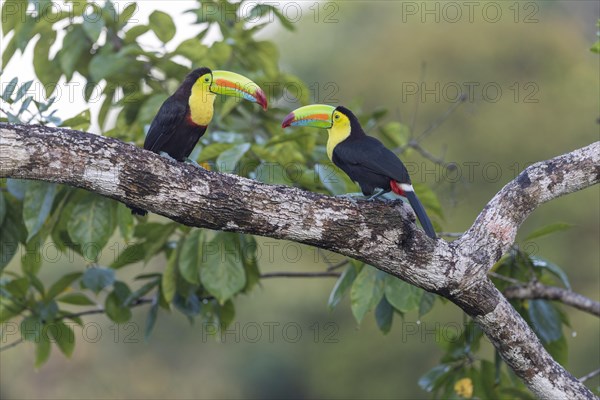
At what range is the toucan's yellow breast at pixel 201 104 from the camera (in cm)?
464

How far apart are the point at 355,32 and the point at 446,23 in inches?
138

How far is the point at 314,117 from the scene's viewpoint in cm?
452

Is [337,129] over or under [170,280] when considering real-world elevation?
over

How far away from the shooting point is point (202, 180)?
3473 mm

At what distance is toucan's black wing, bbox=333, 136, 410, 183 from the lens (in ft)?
13.3

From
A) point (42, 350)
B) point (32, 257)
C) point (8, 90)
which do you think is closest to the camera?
point (8, 90)

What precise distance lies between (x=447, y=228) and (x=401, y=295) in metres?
7.67

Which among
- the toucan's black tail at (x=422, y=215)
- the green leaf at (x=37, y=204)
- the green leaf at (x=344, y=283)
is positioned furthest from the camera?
the green leaf at (x=344, y=283)

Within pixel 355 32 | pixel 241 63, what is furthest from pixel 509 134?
pixel 241 63

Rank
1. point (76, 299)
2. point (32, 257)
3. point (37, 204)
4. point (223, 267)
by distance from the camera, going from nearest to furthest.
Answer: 1. point (37, 204)
2. point (223, 267)
3. point (32, 257)
4. point (76, 299)

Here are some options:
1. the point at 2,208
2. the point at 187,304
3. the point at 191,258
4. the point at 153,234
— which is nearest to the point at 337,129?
the point at 191,258

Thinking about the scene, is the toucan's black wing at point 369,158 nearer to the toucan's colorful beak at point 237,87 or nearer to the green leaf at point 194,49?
the toucan's colorful beak at point 237,87

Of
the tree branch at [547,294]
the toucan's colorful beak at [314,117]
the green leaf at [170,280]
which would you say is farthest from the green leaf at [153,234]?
the tree branch at [547,294]

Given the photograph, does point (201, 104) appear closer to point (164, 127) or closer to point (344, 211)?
point (164, 127)
